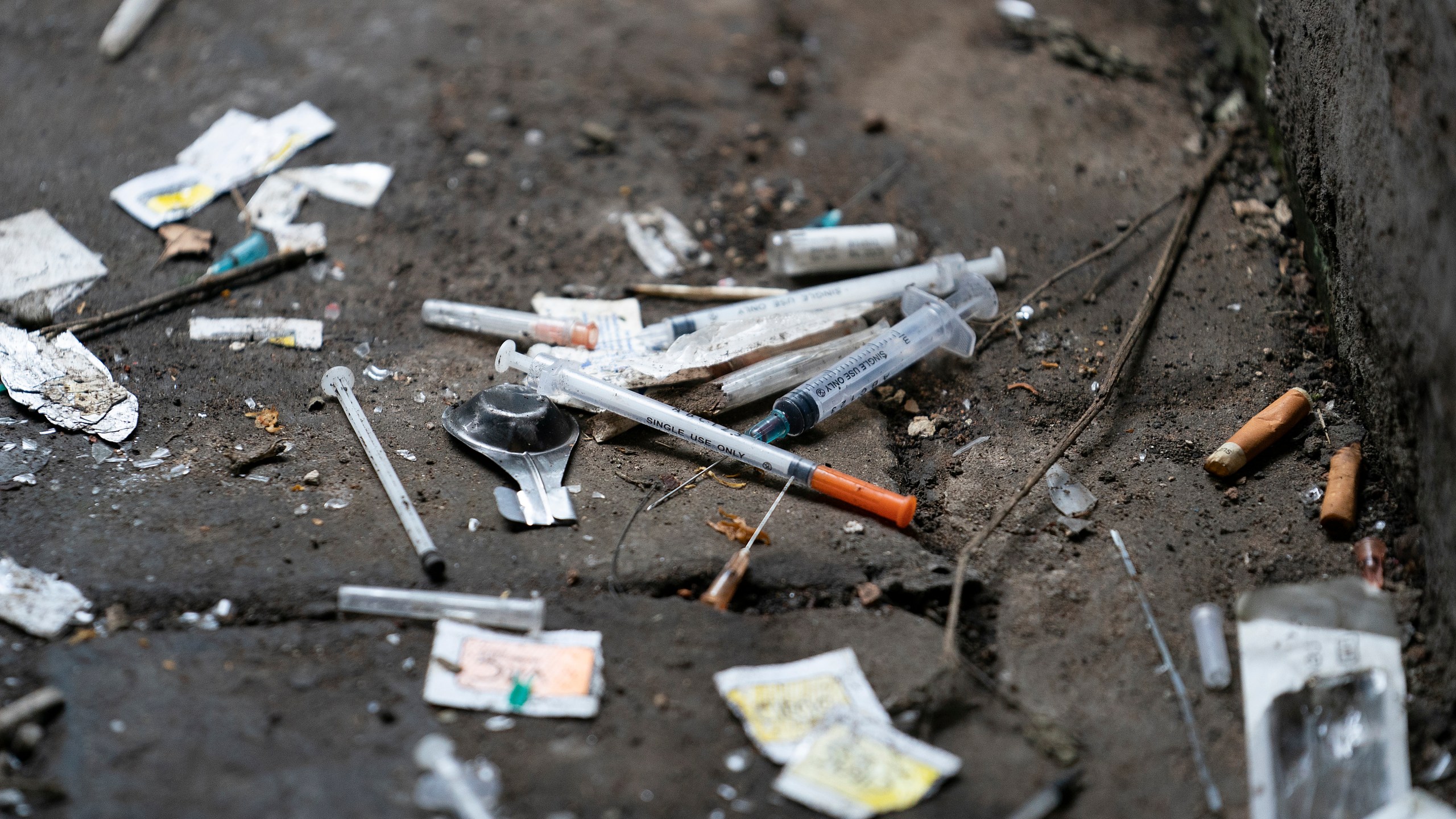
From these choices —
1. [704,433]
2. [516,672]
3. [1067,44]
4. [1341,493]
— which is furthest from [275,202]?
[1341,493]

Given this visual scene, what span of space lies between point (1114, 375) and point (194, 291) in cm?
247

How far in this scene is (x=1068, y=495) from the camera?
229 cm

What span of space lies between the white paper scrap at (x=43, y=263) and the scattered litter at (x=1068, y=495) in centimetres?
262

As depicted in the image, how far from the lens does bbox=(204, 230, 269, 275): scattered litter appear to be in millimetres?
2887

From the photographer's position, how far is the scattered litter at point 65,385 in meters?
2.36

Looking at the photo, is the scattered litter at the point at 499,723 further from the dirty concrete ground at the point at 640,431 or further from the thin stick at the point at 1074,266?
the thin stick at the point at 1074,266

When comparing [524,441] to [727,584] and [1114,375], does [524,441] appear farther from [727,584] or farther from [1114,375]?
[1114,375]

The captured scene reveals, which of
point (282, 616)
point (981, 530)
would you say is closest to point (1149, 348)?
point (981, 530)

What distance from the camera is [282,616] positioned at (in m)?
1.91

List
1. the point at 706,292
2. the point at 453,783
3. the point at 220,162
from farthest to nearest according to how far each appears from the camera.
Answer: the point at 220,162 → the point at 706,292 → the point at 453,783

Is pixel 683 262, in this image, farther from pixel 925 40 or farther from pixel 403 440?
pixel 925 40

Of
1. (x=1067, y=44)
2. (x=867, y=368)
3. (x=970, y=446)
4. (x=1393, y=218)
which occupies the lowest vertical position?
(x=970, y=446)

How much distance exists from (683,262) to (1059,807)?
76.0 inches

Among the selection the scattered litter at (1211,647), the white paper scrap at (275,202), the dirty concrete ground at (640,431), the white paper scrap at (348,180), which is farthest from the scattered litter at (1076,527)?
the white paper scrap at (275,202)
